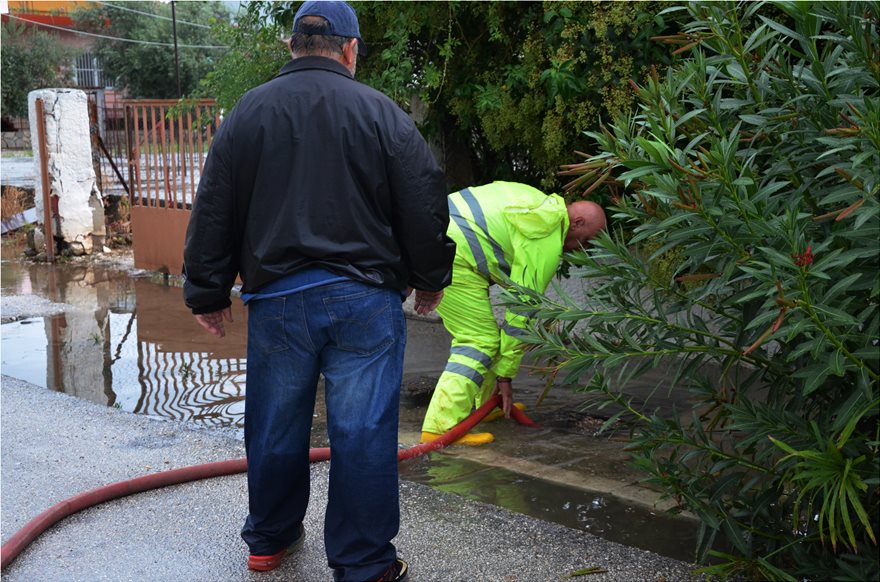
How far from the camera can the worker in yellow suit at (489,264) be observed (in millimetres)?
4816

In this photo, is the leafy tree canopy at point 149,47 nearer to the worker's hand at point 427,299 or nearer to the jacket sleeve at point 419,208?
the worker's hand at point 427,299

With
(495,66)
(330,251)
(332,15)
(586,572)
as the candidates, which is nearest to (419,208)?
(330,251)

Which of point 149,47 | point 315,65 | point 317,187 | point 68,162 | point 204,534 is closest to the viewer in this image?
point 317,187

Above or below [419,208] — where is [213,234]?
below

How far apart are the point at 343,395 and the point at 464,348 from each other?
210 centimetres

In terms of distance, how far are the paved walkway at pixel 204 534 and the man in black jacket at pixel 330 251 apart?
379mm

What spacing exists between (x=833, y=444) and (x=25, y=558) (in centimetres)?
280

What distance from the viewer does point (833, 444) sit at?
232 centimetres

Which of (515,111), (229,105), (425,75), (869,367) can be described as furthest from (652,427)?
(229,105)

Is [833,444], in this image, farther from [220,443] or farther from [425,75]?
[425,75]

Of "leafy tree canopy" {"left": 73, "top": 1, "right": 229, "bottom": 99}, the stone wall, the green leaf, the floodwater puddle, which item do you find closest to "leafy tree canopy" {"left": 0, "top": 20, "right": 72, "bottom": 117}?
the stone wall

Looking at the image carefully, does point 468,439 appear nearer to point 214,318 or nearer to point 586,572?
point 586,572

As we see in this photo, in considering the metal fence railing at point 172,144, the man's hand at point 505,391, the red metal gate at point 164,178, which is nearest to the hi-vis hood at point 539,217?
the man's hand at point 505,391

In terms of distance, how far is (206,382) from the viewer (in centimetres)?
641
